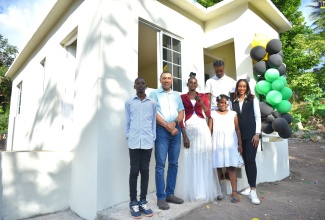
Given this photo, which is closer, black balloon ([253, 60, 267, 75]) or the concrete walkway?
the concrete walkway

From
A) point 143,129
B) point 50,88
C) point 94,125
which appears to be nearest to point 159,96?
point 143,129

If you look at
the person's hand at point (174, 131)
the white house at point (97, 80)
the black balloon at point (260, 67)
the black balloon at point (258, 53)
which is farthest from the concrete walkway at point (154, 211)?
the black balloon at point (258, 53)

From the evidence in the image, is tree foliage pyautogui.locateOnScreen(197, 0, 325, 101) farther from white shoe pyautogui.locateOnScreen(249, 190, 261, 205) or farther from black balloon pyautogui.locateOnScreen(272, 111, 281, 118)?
white shoe pyautogui.locateOnScreen(249, 190, 261, 205)

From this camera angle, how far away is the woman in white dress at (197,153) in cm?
340

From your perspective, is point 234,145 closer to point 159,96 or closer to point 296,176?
point 159,96

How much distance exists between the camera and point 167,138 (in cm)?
322

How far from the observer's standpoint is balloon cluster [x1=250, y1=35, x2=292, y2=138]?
4.31 metres

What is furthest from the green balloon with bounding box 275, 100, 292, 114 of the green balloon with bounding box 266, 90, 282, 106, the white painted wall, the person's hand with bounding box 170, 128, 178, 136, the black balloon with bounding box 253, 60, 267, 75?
the white painted wall

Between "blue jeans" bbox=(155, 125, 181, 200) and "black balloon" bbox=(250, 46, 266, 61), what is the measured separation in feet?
7.63

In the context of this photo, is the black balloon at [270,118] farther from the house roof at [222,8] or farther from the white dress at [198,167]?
the house roof at [222,8]

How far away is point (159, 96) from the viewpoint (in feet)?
11.1

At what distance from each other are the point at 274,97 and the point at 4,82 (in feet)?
58.9

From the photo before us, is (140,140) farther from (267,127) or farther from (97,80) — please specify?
(267,127)

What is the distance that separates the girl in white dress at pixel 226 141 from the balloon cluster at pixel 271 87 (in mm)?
1158
